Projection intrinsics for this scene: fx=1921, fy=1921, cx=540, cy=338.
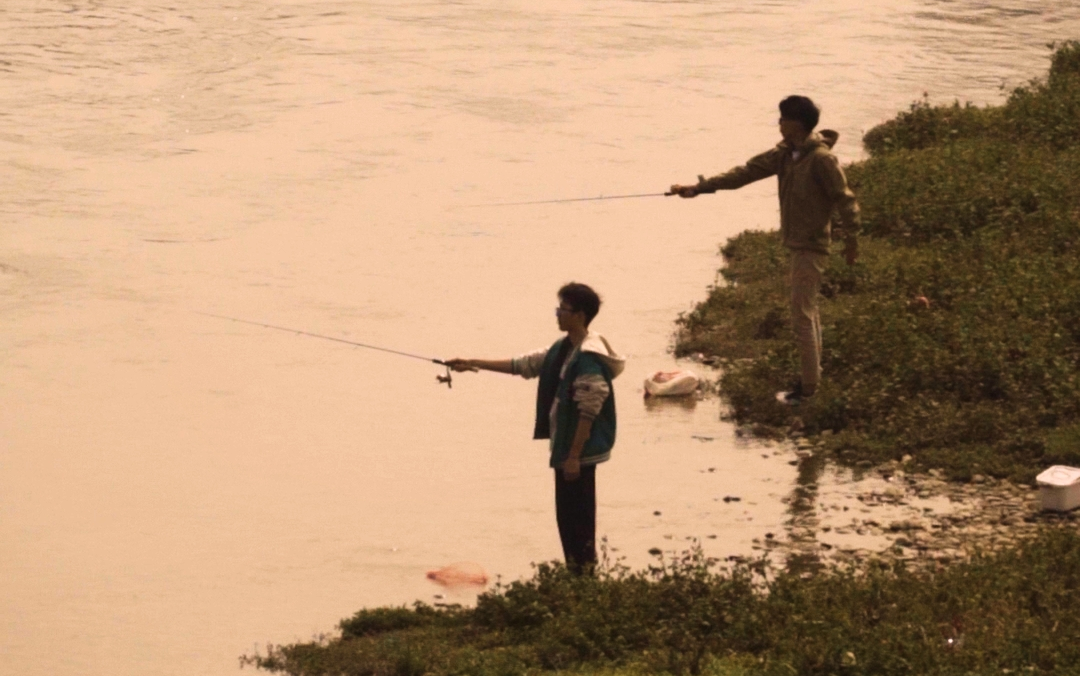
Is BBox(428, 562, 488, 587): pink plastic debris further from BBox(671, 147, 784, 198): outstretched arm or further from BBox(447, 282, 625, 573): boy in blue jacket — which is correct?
BBox(671, 147, 784, 198): outstretched arm

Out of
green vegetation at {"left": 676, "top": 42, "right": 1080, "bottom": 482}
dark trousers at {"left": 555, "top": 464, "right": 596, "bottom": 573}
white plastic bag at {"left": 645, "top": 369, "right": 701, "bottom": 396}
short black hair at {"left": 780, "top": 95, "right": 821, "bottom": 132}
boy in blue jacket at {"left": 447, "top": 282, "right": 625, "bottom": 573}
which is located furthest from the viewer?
white plastic bag at {"left": 645, "top": 369, "right": 701, "bottom": 396}

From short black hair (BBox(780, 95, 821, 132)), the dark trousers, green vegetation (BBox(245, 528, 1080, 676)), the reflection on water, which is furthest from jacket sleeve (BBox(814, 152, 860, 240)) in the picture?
the dark trousers

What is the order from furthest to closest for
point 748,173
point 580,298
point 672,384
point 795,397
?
point 672,384
point 795,397
point 748,173
point 580,298

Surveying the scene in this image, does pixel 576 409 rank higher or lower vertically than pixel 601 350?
lower

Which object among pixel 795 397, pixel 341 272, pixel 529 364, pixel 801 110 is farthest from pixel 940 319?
pixel 341 272

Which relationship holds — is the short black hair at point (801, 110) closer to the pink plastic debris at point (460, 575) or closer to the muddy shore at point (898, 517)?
the muddy shore at point (898, 517)

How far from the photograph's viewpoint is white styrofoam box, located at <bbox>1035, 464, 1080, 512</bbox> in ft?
30.5

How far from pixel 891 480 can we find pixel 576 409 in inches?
99.9

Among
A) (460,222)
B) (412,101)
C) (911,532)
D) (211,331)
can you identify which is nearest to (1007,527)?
(911,532)

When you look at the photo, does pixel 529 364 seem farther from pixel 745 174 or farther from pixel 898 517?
pixel 745 174

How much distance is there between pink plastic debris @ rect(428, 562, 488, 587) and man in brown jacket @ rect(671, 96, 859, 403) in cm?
276

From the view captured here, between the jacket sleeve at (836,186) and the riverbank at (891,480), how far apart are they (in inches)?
38.6

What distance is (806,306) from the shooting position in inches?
425

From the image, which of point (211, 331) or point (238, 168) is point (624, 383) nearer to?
point (211, 331)
